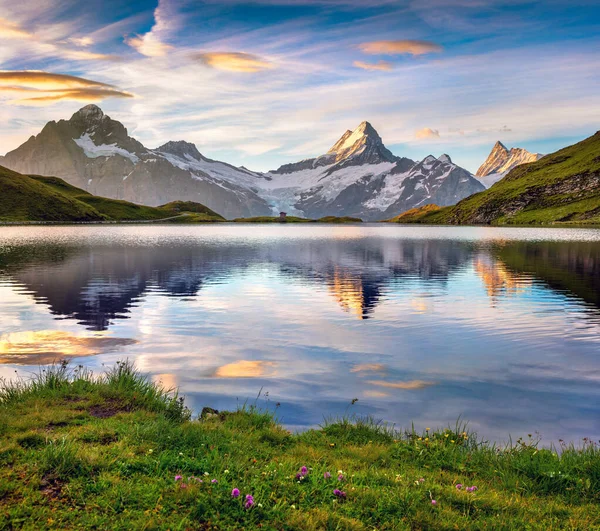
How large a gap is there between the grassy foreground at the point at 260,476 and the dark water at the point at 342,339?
11.3 feet

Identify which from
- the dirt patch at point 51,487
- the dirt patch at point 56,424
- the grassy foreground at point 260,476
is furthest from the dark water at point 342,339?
the dirt patch at point 51,487

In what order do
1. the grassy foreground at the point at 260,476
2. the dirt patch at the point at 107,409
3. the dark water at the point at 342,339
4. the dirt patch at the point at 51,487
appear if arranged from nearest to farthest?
the grassy foreground at the point at 260,476
the dirt patch at the point at 51,487
the dirt patch at the point at 107,409
the dark water at the point at 342,339

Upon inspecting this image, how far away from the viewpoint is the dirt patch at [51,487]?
1030 centimetres

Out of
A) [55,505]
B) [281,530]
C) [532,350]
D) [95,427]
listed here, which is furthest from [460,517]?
[532,350]

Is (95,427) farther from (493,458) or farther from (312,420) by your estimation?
(493,458)

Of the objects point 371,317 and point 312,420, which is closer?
point 312,420

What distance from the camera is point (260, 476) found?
1168cm

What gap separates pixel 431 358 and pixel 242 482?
18.4 meters

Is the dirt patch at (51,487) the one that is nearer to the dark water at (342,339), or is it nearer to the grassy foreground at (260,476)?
the grassy foreground at (260,476)

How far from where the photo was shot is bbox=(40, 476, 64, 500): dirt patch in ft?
33.8

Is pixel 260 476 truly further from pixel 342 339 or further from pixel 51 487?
pixel 342 339

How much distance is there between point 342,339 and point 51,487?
22.8 m

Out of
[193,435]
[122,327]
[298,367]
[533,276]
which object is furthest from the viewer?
[533,276]

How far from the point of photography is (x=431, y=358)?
2738cm
